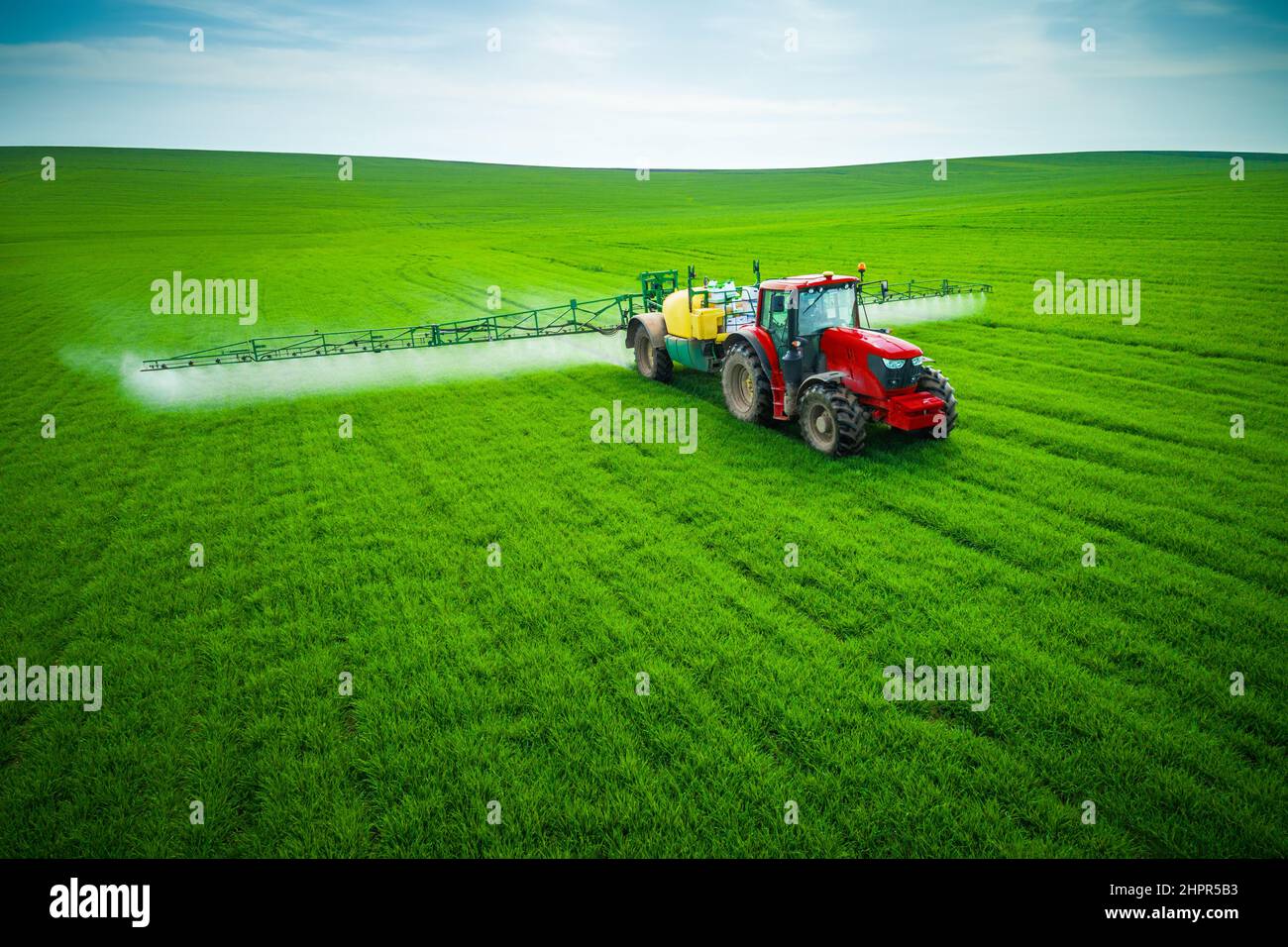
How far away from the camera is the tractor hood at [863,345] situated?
35.6 feet

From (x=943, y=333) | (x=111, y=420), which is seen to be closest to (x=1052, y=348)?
(x=943, y=333)

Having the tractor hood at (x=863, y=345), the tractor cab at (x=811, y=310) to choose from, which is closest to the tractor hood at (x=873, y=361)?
the tractor hood at (x=863, y=345)

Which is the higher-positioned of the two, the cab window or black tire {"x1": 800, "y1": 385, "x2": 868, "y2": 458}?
the cab window

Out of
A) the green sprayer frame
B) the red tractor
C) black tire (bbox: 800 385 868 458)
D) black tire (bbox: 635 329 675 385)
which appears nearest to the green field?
black tire (bbox: 800 385 868 458)

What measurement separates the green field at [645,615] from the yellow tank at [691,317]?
4.45 feet

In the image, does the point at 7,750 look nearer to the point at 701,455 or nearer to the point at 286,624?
the point at 286,624

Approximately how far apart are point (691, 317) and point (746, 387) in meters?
2.41

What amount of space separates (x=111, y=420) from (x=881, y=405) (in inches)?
603

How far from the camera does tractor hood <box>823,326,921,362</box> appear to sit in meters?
10.9

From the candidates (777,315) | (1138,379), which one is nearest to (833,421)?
(777,315)

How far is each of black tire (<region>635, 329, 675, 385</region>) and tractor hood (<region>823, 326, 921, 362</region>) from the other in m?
4.73

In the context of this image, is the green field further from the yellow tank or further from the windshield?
the windshield

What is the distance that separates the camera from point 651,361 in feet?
53.4
